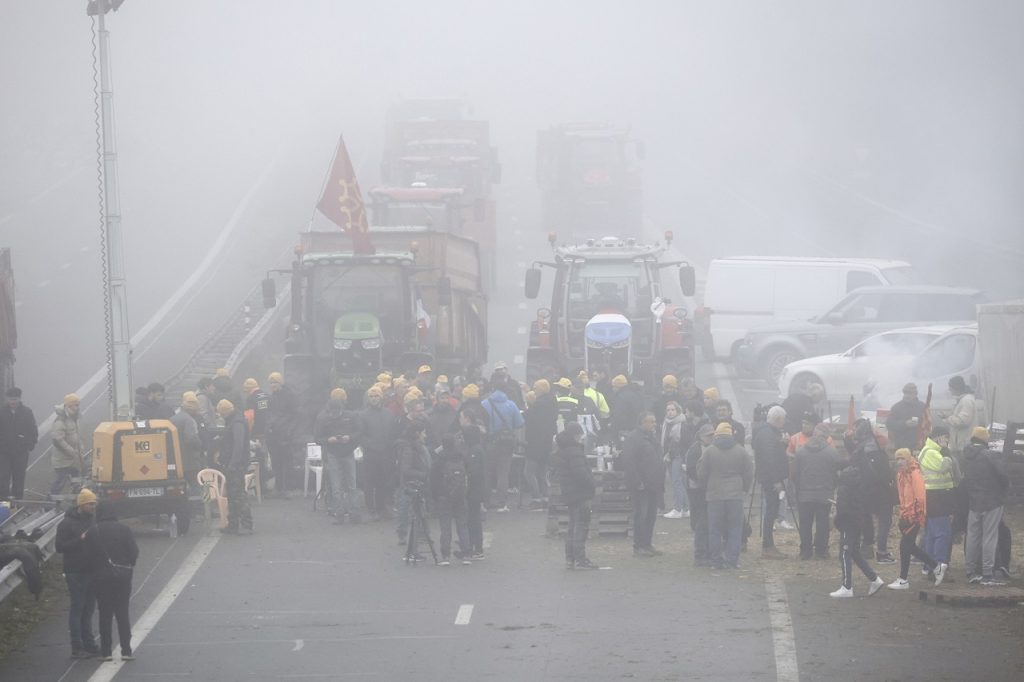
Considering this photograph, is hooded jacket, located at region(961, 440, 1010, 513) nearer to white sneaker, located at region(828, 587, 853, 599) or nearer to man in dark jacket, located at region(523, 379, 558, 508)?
white sneaker, located at region(828, 587, 853, 599)

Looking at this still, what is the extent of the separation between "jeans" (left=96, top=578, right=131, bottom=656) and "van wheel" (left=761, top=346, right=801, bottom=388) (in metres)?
18.7

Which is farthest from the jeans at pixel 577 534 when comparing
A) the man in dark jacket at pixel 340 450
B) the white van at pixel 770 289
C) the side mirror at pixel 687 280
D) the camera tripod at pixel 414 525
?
the white van at pixel 770 289

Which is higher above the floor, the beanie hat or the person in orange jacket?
the beanie hat

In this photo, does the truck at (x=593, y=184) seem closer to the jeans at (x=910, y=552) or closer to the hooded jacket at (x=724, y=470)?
the hooded jacket at (x=724, y=470)

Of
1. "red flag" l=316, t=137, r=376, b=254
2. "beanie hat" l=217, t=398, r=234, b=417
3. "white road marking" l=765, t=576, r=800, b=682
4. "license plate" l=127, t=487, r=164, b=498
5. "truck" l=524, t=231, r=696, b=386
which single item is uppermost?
"red flag" l=316, t=137, r=376, b=254

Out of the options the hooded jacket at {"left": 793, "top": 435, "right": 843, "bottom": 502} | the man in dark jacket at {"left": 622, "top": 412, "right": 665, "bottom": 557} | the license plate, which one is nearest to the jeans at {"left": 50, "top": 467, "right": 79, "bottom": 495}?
the license plate

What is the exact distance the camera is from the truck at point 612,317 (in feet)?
83.5

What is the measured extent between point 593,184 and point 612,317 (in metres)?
20.3

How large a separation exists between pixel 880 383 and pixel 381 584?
12172mm

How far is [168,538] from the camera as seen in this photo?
59.7 feet

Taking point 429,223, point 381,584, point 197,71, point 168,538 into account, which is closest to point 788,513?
point 381,584

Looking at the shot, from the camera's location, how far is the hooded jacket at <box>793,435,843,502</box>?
16531 mm

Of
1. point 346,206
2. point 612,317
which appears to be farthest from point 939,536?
point 346,206

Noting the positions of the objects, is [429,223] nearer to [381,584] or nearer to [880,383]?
[880,383]
